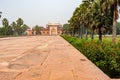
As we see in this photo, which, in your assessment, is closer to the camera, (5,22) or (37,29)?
(5,22)

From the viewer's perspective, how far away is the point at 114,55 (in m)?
10.1

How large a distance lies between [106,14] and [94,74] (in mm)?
29751

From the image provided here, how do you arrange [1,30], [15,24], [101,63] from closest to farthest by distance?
1. [101,63]
2. [1,30]
3. [15,24]

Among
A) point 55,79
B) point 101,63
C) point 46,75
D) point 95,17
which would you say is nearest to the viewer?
point 55,79

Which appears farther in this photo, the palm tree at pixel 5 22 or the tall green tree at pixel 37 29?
the tall green tree at pixel 37 29

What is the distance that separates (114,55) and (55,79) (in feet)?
13.0

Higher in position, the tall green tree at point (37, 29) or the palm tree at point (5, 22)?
the palm tree at point (5, 22)

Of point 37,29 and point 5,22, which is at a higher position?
point 5,22

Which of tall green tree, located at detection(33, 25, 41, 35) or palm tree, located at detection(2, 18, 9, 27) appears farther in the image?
tall green tree, located at detection(33, 25, 41, 35)

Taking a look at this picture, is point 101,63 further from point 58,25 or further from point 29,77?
point 58,25

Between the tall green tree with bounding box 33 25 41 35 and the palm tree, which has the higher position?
the palm tree

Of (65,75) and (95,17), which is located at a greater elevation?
(95,17)

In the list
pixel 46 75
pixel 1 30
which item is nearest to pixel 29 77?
pixel 46 75

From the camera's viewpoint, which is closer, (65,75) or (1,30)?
(65,75)
